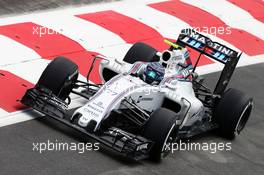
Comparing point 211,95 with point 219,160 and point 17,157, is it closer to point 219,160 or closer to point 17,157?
point 219,160

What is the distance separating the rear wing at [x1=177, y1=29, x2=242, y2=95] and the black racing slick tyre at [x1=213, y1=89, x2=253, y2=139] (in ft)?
0.87

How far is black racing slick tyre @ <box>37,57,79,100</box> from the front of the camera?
11.0 meters

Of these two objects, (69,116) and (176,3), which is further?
(176,3)

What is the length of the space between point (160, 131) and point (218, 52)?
6.83 ft

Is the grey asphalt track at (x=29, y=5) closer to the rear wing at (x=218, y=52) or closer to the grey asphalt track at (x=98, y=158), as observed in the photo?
the rear wing at (x=218, y=52)

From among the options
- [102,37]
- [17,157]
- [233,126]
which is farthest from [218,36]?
[17,157]

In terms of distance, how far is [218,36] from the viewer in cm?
1587

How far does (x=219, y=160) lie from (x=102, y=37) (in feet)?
15.4
